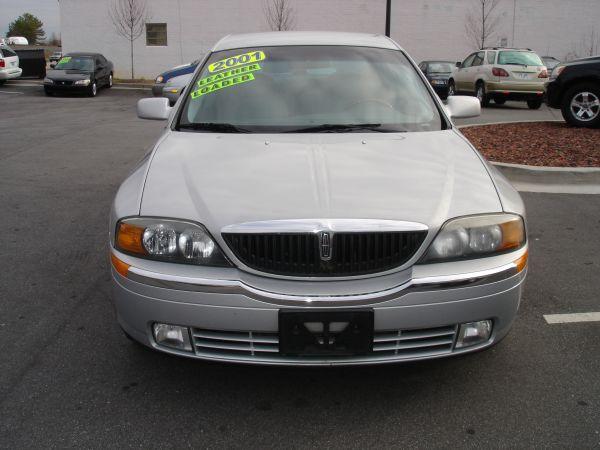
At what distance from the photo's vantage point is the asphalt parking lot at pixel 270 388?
2.57 m

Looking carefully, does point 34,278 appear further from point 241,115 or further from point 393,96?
point 393,96

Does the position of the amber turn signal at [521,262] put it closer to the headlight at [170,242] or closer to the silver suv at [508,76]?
the headlight at [170,242]

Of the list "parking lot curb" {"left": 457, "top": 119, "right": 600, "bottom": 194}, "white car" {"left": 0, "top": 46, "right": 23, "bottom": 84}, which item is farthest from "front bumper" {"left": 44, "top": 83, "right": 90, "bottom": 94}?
"parking lot curb" {"left": 457, "top": 119, "right": 600, "bottom": 194}

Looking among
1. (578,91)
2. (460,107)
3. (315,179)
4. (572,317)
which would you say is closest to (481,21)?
(578,91)

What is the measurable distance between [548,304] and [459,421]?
5.21 ft

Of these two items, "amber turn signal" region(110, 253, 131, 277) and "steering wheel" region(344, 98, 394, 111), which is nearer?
"amber turn signal" region(110, 253, 131, 277)

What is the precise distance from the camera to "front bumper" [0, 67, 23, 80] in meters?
25.6

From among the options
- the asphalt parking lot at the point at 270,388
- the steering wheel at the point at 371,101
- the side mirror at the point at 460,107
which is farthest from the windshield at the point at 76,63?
the steering wheel at the point at 371,101

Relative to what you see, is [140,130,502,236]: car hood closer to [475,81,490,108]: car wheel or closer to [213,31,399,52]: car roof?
[213,31,399,52]: car roof

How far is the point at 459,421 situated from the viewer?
266 centimetres

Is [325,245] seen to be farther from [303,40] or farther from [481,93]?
[481,93]

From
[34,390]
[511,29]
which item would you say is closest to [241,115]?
[34,390]

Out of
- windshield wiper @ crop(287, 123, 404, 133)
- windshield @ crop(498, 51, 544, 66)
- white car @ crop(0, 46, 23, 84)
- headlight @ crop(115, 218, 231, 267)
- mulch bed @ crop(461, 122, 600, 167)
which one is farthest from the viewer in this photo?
white car @ crop(0, 46, 23, 84)

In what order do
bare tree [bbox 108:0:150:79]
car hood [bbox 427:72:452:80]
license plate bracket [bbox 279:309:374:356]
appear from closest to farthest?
license plate bracket [bbox 279:309:374:356]
car hood [bbox 427:72:452:80]
bare tree [bbox 108:0:150:79]
